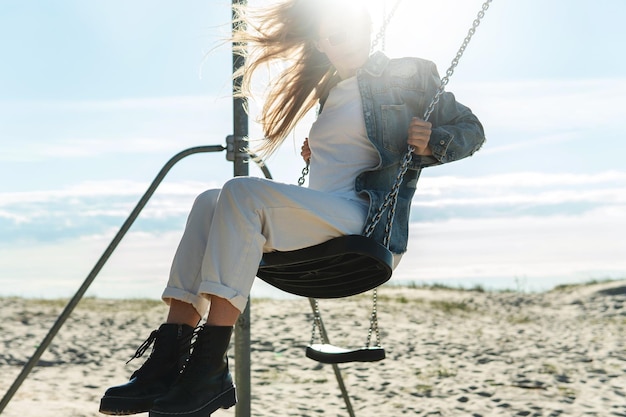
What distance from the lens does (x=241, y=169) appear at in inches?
139

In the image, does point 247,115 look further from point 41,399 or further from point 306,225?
point 41,399

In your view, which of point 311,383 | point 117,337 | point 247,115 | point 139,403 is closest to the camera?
point 139,403

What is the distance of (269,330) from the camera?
7.96 metres

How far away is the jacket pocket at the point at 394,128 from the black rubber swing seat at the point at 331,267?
43 centimetres

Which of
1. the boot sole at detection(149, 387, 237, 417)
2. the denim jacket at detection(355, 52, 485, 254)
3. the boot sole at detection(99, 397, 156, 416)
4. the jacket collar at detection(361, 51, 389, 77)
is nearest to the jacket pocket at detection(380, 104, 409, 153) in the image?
the denim jacket at detection(355, 52, 485, 254)

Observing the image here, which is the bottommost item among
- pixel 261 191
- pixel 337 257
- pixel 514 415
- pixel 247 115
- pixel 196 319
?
pixel 514 415

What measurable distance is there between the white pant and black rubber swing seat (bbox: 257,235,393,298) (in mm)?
48

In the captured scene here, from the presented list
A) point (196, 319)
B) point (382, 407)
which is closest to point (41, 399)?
point (382, 407)

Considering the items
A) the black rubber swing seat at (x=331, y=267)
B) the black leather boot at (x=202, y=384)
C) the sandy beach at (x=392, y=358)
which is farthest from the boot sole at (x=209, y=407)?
the sandy beach at (x=392, y=358)

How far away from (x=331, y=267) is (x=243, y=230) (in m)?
0.37

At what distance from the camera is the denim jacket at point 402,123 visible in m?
2.51

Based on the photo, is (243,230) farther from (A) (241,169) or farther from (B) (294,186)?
(A) (241,169)

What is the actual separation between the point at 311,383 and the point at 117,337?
2.65m

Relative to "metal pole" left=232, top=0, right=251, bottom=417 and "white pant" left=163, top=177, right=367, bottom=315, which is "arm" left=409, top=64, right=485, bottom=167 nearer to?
"white pant" left=163, top=177, right=367, bottom=315
